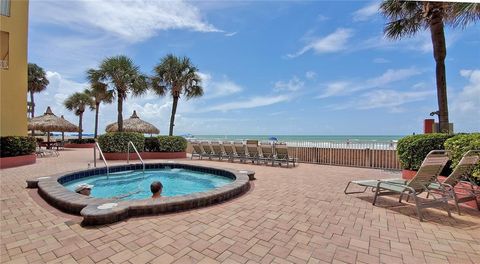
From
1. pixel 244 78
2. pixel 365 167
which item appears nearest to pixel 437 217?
pixel 365 167

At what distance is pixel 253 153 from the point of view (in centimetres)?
1097

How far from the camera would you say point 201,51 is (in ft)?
A: 44.7

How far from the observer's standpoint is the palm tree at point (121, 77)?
41.6 feet

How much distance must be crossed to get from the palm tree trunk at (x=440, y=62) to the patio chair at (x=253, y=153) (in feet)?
21.4

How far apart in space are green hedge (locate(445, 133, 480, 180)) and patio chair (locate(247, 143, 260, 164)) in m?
6.78

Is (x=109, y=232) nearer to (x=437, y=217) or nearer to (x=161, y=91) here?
(x=437, y=217)

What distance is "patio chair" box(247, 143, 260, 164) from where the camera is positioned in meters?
10.7

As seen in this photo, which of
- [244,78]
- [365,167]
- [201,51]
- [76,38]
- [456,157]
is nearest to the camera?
[456,157]

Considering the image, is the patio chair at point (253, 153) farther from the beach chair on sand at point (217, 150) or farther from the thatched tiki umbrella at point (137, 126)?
the thatched tiki umbrella at point (137, 126)

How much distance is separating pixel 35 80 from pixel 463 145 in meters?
33.8

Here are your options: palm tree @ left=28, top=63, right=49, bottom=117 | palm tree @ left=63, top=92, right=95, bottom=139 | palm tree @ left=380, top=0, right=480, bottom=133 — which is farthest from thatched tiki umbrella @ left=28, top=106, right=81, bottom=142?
palm tree @ left=380, top=0, right=480, bottom=133

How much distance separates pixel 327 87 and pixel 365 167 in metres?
16.9

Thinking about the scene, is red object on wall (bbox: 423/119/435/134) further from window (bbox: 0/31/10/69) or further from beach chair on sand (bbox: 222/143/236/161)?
window (bbox: 0/31/10/69)

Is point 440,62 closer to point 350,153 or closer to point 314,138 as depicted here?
point 350,153
